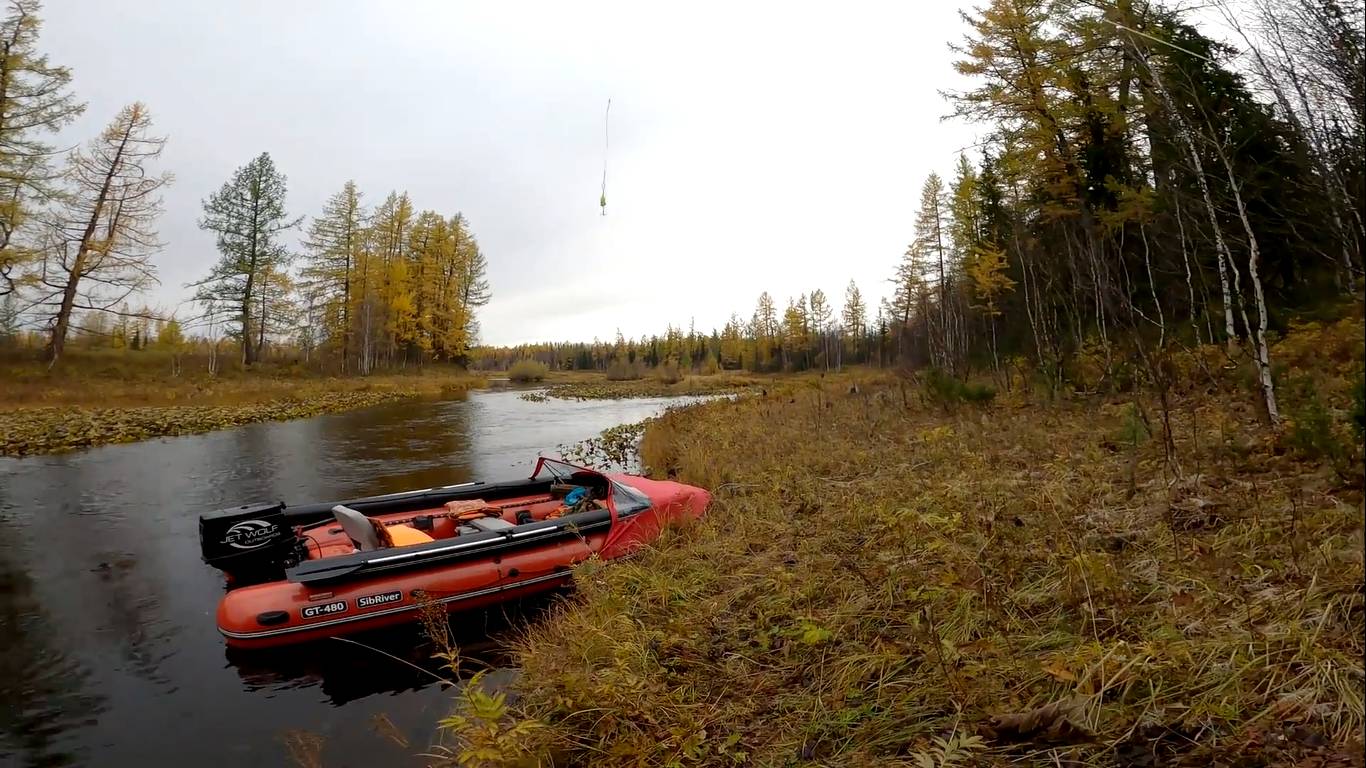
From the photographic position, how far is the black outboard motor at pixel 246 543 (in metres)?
7.02

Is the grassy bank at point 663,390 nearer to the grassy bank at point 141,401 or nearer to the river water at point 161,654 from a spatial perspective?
the grassy bank at point 141,401

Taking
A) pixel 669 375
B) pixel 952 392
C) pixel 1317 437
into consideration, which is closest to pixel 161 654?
pixel 1317 437

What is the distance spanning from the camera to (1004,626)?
3586 millimetres

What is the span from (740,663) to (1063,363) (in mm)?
11156

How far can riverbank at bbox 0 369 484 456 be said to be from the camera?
55.3ft

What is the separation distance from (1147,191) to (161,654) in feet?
51.0

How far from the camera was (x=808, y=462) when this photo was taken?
32.2 ft

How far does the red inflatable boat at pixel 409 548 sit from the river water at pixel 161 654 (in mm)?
373

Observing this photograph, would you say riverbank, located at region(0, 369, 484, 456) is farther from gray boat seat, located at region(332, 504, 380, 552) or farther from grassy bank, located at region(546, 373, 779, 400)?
gray boat seat, located at region(332, 504, 380, 552)

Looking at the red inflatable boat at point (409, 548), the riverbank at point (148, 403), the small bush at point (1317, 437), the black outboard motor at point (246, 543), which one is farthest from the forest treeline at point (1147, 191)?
the riverbank at point (148, 403)

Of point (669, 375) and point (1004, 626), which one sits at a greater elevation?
point (669, 375)

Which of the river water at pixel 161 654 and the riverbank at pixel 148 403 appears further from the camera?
the riverbank at pixel 148 403

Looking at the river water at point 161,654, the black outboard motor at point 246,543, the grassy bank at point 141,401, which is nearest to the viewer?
the river water at point 161,654

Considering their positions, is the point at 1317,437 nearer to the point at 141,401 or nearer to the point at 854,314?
the point at 141,401
